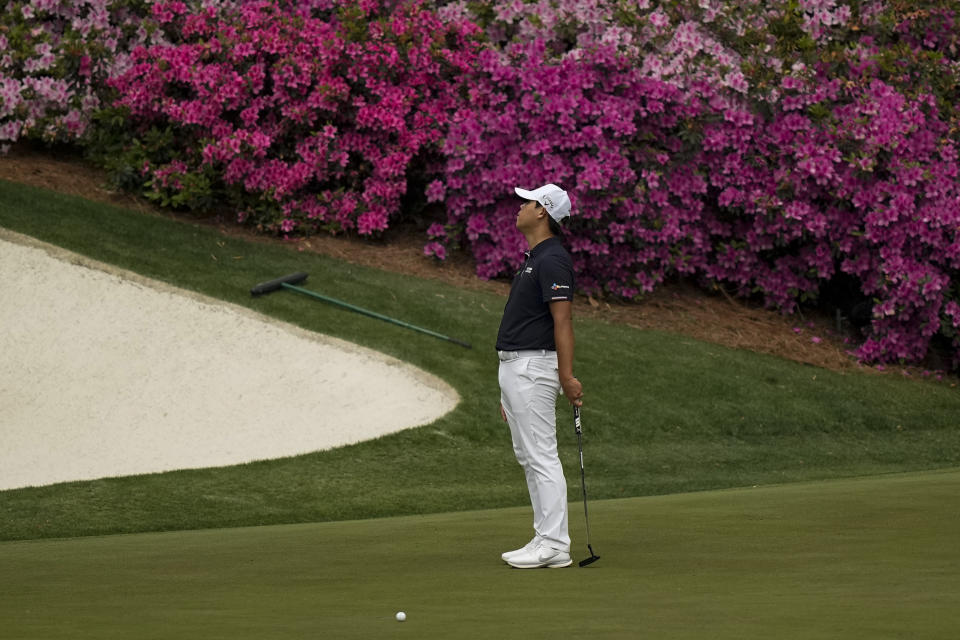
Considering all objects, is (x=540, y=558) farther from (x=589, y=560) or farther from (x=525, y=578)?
(x=525, y=578)

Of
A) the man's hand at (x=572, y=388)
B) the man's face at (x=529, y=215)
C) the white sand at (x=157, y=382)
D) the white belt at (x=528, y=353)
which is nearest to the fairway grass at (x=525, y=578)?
the man's hand at (x=572, y=388)

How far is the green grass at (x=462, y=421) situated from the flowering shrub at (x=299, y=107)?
74cm

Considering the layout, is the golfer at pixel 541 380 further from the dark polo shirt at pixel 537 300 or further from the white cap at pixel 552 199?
the white cap at pixel 552 199

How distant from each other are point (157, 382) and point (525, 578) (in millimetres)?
7865

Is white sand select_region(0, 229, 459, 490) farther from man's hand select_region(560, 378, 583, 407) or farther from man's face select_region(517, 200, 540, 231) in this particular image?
man's hand select_region(560, 378, 583, 407)

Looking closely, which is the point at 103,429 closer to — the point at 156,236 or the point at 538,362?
the point at 156,236

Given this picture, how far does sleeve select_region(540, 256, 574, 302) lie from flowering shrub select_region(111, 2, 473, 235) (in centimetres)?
1095

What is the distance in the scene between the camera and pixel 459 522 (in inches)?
302

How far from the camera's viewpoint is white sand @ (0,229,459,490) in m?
11.3

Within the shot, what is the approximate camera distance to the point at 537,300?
19.4ft

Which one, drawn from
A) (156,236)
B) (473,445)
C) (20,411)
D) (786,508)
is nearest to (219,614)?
(786,508)

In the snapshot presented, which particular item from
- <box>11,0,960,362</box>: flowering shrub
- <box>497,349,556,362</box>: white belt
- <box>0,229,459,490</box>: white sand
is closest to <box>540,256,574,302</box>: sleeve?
<box>497,349,556,362</box>: white belt

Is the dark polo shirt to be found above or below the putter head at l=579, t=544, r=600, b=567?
above

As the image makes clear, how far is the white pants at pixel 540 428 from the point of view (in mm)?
5844
